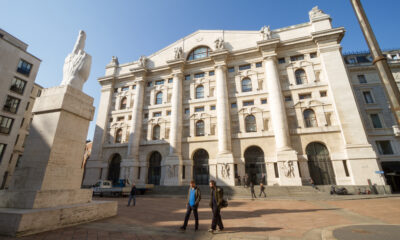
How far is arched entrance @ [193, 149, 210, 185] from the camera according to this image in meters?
24.4

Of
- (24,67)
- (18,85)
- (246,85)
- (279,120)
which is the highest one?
(24,67)

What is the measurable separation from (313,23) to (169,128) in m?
25.9

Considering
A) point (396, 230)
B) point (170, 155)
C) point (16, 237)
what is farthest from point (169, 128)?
point (396, 230)

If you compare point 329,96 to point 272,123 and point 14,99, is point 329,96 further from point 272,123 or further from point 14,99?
point 14,99

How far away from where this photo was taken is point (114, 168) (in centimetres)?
2922

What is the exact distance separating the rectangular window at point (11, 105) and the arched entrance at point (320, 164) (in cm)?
4071

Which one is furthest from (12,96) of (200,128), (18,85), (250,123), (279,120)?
(279,120)

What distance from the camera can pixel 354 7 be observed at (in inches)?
136

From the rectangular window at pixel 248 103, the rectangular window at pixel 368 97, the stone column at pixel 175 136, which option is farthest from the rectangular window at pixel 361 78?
the stone column at pixel 175 136

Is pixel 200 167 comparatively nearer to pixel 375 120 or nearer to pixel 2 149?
pixel 375 120

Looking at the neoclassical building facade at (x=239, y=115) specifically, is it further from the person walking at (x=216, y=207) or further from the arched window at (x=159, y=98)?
the person walking at (x=216, y=207)

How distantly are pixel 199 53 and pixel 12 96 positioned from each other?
29070mm

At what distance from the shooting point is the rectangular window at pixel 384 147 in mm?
24152

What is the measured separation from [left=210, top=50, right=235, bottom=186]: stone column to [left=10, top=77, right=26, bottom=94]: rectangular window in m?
29.6
